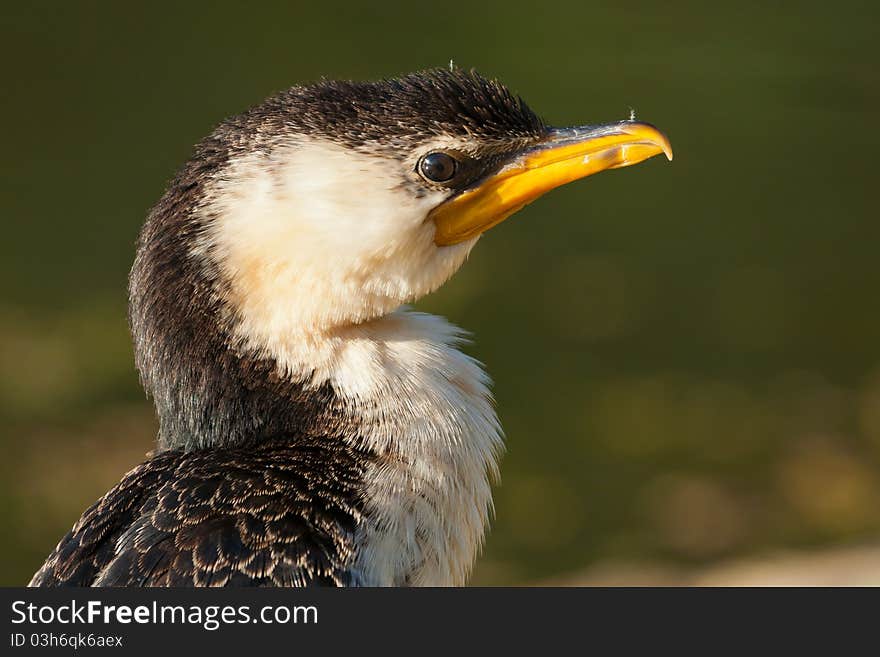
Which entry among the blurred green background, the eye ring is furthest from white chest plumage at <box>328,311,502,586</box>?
the blurred green background

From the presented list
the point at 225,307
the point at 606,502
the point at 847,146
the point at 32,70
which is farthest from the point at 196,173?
the point at 847,146

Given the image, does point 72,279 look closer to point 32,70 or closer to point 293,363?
point 32,70

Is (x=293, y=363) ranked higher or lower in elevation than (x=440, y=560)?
higher

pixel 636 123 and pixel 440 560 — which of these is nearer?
pixel 440 560

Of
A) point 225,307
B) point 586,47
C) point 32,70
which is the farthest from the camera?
point 586,47

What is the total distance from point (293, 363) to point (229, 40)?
11415mm

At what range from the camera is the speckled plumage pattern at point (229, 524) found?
338 cm

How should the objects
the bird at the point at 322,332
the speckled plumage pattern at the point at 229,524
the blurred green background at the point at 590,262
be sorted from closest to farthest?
the speckled plumage pattern at the point at 229,524
the bird at the point at 322,332
the blurred green background at the point at 590,262

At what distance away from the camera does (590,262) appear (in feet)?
37.1

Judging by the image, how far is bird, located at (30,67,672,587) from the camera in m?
3.61

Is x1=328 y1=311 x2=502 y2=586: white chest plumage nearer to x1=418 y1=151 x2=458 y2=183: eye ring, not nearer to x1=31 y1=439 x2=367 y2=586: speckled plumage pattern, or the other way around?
x1=31 y1=439 x2=367 y2=586: speckled plumage pattern

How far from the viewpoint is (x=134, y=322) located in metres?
3.98

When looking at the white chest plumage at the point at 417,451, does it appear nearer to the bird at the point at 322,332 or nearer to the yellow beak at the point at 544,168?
the bird at the point at 322,332

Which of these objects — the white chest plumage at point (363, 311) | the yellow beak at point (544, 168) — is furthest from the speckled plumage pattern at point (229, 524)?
the yellow beak at point (544, 168)
